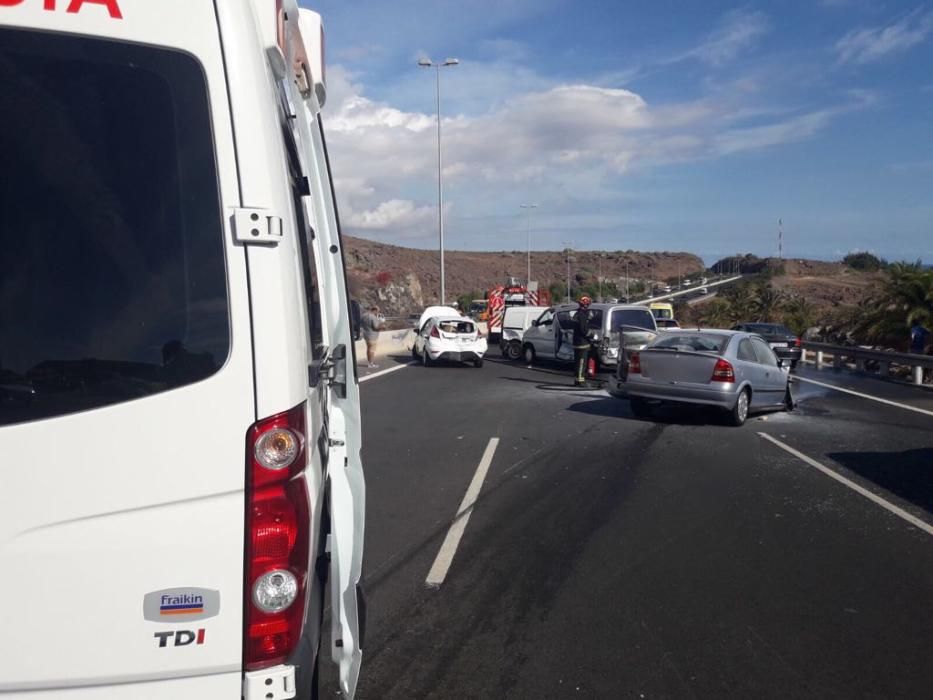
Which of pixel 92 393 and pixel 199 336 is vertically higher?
pixel 199 336

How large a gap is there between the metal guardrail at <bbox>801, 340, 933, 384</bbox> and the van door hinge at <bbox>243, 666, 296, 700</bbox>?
21.5 meters

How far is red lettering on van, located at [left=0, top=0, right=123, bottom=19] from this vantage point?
2.27 metres

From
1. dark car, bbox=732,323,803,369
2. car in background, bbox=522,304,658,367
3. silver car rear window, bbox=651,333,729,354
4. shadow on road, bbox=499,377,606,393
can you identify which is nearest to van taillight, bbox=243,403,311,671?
silver car rear window, bbox=651,333,729,354

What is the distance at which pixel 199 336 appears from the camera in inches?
93.4

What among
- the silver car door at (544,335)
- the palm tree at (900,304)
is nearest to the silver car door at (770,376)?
Answer: the silver car door at (544,335)

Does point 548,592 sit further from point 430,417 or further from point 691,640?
point 430,417

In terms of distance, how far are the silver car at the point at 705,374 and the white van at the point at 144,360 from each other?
11.1 metres

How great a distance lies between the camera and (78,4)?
90.4 inches

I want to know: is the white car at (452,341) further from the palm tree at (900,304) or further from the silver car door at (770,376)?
the palm tree at (900,304)

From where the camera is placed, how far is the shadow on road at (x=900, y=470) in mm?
8547

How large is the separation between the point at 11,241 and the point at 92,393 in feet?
1.53

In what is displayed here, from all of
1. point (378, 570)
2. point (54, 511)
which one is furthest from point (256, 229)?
point (378, 570)

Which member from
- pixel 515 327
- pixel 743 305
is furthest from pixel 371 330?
pixel 743 305

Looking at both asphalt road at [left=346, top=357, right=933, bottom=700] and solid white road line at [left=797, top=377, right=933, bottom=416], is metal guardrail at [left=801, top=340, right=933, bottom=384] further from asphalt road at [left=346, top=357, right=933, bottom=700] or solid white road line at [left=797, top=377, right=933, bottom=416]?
asphalt road at [left=346, top=357, right=933, bottom=700]
